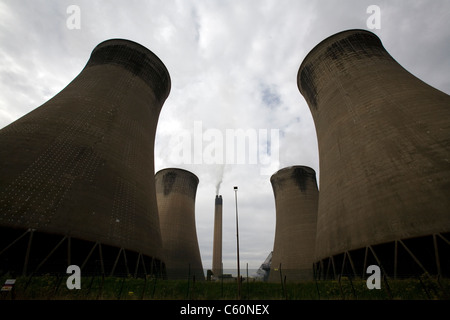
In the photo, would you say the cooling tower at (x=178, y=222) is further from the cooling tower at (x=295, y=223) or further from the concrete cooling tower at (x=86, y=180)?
the concrete cooling tower at (x=86, y=180)

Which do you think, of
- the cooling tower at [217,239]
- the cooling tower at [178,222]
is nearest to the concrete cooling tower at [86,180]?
the cooling tower at [178,222]

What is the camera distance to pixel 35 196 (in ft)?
31.5

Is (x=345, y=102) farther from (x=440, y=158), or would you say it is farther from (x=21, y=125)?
(x=21, y=125)

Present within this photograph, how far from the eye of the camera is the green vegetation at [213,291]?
773 centimetres

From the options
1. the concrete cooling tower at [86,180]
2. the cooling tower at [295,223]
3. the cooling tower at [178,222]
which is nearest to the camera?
the concrete cooling tower at [86,180]

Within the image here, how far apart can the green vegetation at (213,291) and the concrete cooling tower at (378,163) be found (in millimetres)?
1196

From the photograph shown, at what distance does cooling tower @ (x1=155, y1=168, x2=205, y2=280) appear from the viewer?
79.5ft

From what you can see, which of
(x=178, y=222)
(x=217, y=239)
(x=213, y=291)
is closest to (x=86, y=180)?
(x=213, y=291)

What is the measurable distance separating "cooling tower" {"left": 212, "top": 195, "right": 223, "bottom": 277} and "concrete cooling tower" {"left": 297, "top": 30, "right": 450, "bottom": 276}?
34600mm

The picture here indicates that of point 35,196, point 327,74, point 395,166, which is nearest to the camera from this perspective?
point 35,196

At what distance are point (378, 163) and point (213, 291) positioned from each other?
9002 millimetres

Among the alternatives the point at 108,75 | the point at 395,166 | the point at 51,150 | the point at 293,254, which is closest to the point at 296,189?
the point at 293,254
